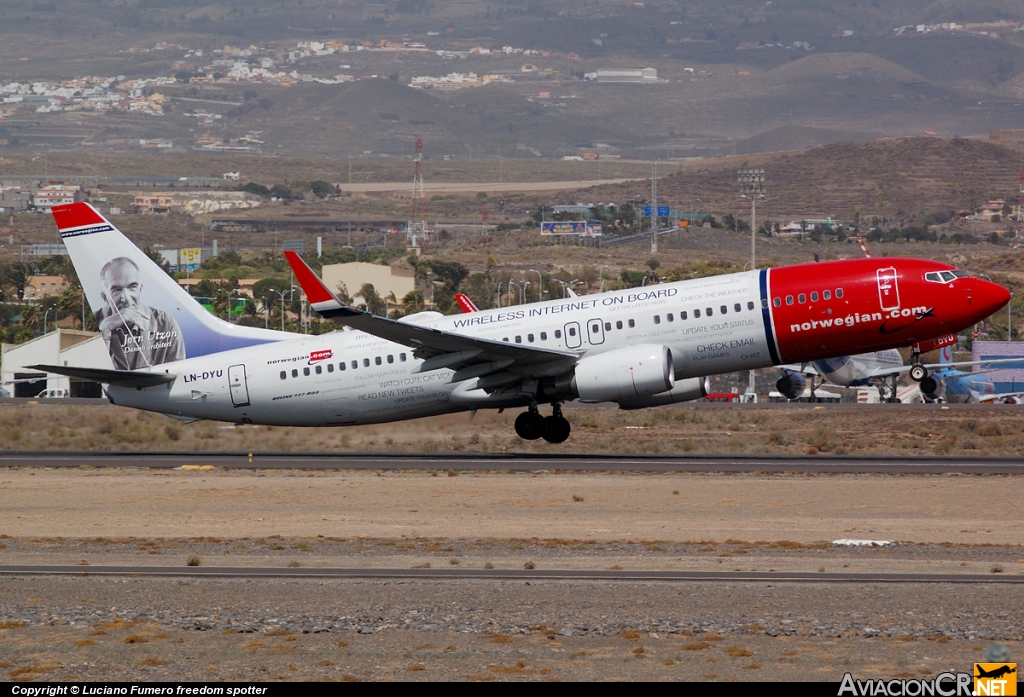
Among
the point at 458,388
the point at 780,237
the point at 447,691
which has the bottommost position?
the point at 447,691

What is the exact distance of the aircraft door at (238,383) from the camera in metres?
37.4

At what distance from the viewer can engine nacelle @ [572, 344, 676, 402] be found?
111 feet

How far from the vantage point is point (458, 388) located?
36.2 m

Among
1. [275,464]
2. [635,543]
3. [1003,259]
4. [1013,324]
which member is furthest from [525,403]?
[1003,259]

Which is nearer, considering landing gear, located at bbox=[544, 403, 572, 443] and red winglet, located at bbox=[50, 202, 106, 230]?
landing gear, located at bbox=[544, 403, 572, 443]

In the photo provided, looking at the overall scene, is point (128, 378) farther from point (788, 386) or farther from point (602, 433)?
point (788, 386)

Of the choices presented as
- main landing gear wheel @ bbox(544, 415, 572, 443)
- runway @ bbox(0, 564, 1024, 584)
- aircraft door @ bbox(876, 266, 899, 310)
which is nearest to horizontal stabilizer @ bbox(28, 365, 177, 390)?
main landing gear wheel @ bbox(544, 415, 572, 443)

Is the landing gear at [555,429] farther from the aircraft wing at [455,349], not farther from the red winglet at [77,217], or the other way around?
the red winglet at [77,217]

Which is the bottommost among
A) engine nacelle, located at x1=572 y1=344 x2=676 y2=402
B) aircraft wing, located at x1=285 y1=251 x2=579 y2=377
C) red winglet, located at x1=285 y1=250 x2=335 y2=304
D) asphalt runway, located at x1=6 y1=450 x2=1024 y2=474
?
asphalt runway, located at x1=6 y1=450 x2=1024 y2=474

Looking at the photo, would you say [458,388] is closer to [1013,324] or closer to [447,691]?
[447,691]

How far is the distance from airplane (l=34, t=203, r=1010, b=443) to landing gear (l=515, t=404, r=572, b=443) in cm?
4

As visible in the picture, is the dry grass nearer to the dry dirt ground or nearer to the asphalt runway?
the asphalt runway

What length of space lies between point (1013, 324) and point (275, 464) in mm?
94959

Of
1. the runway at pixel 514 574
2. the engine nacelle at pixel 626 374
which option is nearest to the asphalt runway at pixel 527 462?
the engine nacelle at pixel 626 374
